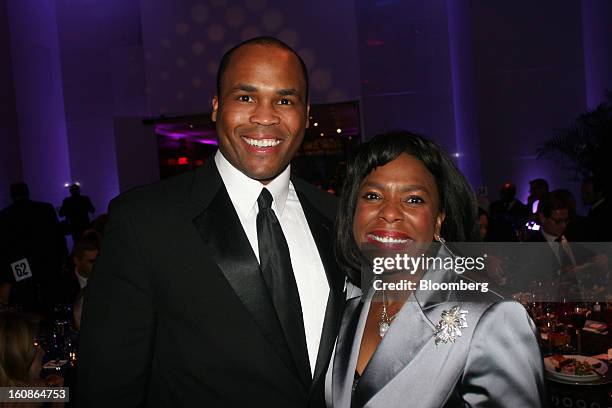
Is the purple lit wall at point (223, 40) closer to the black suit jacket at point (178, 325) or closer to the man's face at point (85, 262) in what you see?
the man's face at point (85, 262)

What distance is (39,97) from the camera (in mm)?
9000

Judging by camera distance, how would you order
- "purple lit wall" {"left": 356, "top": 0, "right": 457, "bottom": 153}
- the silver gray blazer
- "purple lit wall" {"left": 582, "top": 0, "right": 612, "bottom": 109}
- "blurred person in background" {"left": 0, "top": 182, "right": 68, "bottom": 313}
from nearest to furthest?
the silver gray blazer, "blurred person in background" {"left": 0, "top": 182, "right": 68, "bottom": 313}, "purple lit wall" {"left": 356, "top": 0, "right": 457, "bottom": 153}, "purple lit wall" {"left": 582, "top": 0, "right": 612, "bottom": 109}

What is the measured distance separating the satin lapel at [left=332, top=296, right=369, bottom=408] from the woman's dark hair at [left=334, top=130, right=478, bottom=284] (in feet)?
0.36

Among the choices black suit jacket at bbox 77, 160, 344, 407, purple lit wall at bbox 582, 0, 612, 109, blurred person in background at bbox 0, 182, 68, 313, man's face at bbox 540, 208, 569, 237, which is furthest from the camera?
purple lit wall at bbox 582, 0, 612, 109

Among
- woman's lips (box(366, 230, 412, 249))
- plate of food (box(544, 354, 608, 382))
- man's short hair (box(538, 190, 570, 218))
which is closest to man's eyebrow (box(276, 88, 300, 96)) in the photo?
woman's lips (box(366, 230, 412, 249))

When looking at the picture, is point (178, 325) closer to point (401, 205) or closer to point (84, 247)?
point (401, 205)

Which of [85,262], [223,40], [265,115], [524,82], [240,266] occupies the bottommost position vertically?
[85,262]

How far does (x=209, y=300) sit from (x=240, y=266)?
12 cm

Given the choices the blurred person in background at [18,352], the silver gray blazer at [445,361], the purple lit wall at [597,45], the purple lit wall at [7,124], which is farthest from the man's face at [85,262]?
the purple lit wall at [597,45]

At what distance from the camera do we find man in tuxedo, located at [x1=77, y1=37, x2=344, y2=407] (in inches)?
52.6

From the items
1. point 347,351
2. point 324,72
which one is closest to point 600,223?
point 347,351

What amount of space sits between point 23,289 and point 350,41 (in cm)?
561

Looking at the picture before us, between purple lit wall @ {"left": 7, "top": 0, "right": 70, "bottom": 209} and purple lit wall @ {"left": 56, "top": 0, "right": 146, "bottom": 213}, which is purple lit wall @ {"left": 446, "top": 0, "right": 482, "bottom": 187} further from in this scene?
purple lit wall @ {"left": 7, "top": 0, "right": 70, "bottom": 209}

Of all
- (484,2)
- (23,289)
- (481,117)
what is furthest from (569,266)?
(484,2)
